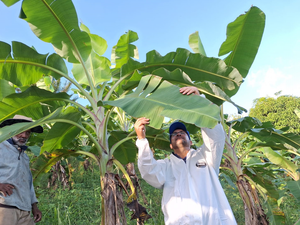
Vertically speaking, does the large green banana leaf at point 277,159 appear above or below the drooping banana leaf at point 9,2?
below

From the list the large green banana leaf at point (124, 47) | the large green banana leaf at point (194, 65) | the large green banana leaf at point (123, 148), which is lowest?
the large green banana leaf at point (123, 148)

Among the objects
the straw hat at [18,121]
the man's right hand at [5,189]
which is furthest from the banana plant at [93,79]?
the man's right hand at [5,189]

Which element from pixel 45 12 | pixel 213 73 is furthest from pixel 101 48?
pixel 213 73

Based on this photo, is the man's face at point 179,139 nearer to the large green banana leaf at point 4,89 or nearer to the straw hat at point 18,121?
the straw hat at point 18,121

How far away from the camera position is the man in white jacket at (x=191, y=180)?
1772 millimetres

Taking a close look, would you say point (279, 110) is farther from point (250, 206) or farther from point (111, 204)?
point (111, 204)

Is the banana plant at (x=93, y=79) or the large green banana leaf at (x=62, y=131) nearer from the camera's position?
the banana plant at (x=93, y=79)

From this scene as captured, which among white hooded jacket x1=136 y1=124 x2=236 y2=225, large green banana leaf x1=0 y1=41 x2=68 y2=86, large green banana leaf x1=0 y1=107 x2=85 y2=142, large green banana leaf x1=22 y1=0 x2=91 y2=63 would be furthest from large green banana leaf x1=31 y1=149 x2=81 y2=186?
white hooded jacket x1=136 y1=124 x2=236 y2=225

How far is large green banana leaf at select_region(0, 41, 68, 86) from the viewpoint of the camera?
8.38 feet

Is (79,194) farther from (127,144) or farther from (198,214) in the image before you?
(198,214)

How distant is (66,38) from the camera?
2709mm

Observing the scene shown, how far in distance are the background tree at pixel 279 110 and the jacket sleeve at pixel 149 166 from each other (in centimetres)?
1562

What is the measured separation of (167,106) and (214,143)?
1.77 feet

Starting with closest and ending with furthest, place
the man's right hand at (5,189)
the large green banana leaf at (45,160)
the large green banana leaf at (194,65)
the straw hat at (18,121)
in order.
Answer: the man's right hand at (5,189) < the large green banana leaf at (194,65) < the straw hat at (18,121) < the large green banana leaf at (45,160)
